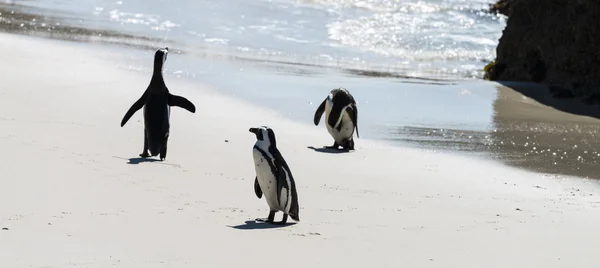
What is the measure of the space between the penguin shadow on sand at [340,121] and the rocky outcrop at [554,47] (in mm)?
5238

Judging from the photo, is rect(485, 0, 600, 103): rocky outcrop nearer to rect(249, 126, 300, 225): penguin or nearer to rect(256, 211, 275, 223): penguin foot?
rect(249, 126, 300, 225): penguin

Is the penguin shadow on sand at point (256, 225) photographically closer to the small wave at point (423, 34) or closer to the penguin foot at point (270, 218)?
the penguin foot at point (270, 218)

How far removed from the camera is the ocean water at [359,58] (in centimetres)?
1125

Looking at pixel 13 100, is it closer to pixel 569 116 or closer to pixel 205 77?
pixel 205 77

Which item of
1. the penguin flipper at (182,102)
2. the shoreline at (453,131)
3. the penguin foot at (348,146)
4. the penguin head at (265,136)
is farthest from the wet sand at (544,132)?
the penguin head at (265,136)

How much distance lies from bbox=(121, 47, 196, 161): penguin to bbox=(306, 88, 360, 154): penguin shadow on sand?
1570 mm

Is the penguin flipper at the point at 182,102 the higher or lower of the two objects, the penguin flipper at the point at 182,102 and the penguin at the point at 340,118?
the higher

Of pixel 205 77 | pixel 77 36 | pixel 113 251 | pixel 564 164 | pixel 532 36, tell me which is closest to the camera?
pixel 113 251

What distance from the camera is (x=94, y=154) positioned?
779cm

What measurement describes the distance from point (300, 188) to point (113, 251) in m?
2.71

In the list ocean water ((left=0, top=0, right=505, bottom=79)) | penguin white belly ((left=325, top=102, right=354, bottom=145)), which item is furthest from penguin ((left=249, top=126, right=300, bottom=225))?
ocean water ((left=0, top=0, right=505, bottom=79))

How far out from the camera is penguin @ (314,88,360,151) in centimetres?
1002

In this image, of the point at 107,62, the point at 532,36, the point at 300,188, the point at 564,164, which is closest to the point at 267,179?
the point at 300,188

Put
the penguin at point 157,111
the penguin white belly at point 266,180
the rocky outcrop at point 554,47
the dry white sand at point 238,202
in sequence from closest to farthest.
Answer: the dry white sand at point 238,202 → the penguin white belly at point 266,180 → the penguin at point 157,111 → the rocky outcrop at point 554,47
